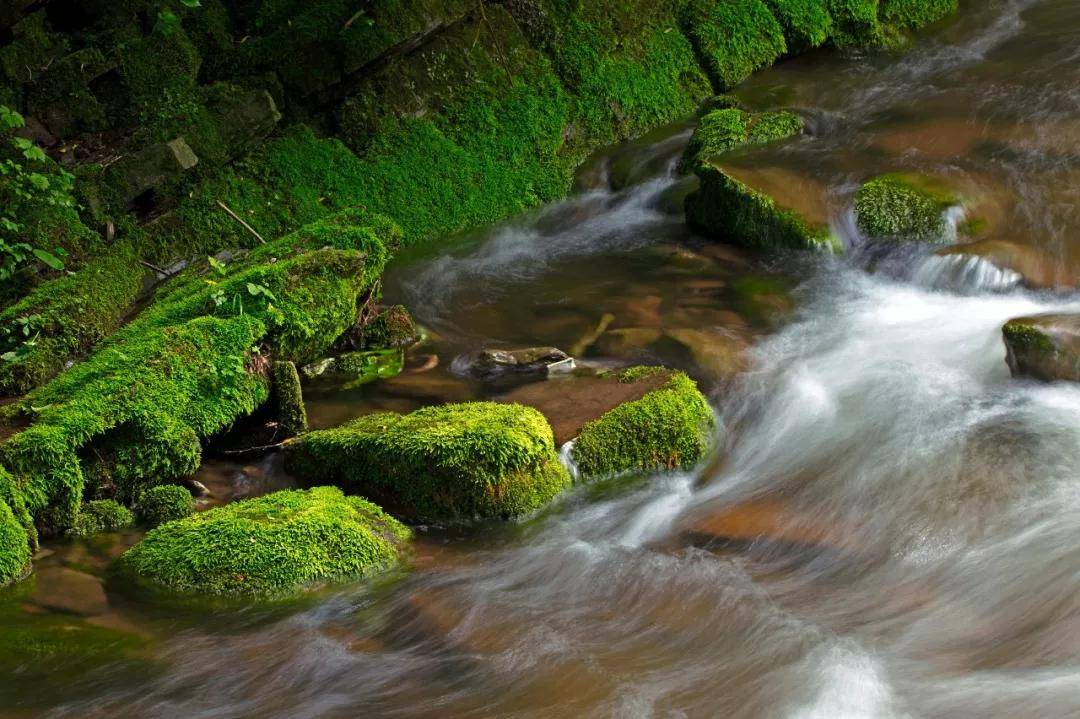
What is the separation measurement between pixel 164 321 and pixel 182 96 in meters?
4.00

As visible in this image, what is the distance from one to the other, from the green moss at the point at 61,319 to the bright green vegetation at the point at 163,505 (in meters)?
1.66

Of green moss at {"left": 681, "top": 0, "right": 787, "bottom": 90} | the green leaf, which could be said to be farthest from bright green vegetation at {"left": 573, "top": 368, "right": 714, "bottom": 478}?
green moss at {"left": 681, "top": 0, "right": 787, "bottom": 90}

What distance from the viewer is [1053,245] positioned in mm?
8570

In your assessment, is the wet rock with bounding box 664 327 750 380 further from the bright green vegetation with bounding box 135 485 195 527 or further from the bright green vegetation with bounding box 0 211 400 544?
the bright green vegetation with bounding box 135 485 195 527

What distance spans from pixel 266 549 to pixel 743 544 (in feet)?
8.42

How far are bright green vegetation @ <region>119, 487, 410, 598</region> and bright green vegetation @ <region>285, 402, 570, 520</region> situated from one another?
1.06ft

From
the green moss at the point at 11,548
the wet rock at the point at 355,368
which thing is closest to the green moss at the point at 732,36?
the wet rock at the point at 355,368

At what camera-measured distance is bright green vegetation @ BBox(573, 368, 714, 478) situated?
6.55 meters

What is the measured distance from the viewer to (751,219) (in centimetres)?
957

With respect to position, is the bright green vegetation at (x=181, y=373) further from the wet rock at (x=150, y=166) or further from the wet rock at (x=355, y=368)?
the wet rock at (x=150, y=166)

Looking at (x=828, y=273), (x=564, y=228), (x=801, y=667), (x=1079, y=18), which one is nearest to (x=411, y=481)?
(x=801, y=667)

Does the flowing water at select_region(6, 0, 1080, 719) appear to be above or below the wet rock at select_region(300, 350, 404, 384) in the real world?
below

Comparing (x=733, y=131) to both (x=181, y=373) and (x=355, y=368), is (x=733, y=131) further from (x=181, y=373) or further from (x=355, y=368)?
(x=181, y=373)

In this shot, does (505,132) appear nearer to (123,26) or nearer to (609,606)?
(123,26)
